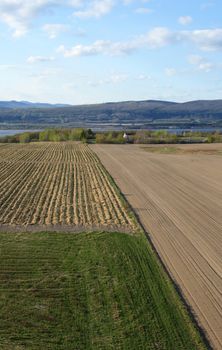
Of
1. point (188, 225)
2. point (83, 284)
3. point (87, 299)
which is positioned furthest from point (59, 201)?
point (87, 299)

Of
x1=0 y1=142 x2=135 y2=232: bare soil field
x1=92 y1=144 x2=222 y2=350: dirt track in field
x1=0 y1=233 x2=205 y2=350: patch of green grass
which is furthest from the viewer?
x1=0 y1=142 x2=135 y2=232: bare soil field

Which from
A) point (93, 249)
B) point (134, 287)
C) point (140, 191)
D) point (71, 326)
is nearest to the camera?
point (71, 326)

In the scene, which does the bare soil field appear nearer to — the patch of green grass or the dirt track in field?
the dirt track in field

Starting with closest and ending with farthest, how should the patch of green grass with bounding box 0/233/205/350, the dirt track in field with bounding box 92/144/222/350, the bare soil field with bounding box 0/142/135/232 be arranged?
the patch of green grass with bounding box 0/233/205/350, the dirt track in field with bounding box 92/144/222/350, the bare soil field with bounding box 0/142/135/232

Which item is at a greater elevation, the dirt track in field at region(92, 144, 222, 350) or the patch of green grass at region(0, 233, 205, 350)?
the patch of green grass at region(0, 233, 205, 350)

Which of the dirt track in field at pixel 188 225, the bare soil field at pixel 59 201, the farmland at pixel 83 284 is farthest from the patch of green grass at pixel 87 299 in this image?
the bare soil field at pixel 59 201

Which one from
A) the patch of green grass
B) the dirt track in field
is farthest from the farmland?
the dirt track in field

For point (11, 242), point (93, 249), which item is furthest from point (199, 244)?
point (11, 242)

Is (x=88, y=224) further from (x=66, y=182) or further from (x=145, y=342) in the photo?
(x=66, y=182)

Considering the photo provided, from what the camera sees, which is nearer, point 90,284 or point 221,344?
point 221,344
